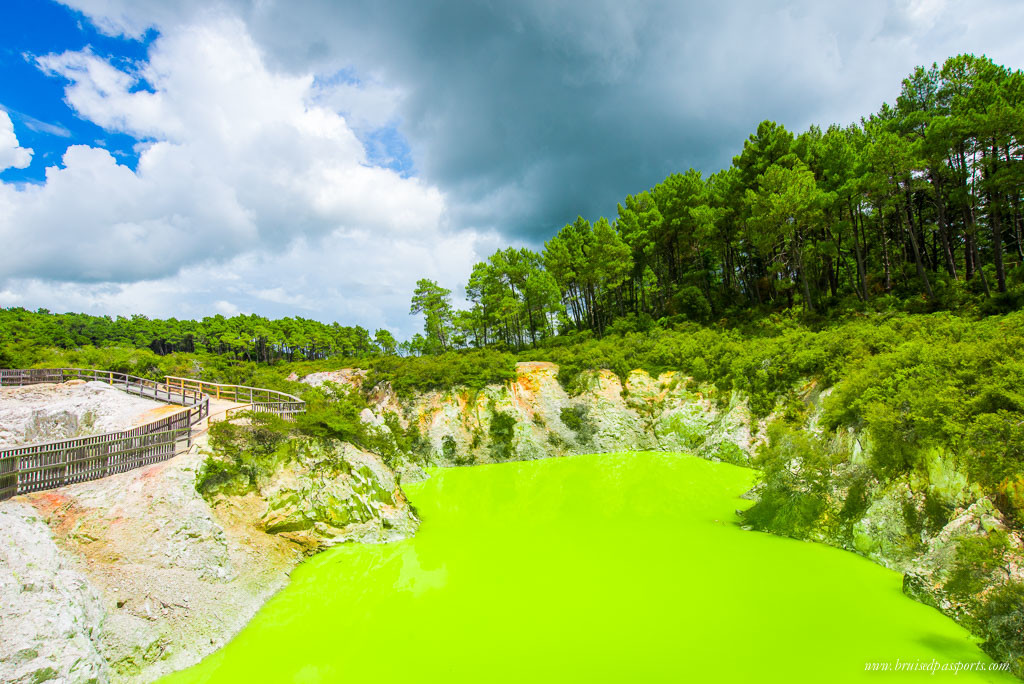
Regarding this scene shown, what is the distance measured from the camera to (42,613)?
736 cm

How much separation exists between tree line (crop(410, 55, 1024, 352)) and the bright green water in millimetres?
23355

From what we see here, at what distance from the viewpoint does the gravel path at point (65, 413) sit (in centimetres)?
1948

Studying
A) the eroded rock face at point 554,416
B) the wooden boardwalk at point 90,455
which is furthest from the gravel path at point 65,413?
the eroded rock face at point 554,416

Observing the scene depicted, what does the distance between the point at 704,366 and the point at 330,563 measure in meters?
22.9

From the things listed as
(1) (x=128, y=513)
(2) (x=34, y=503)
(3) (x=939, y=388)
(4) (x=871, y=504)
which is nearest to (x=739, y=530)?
(4) (x=871, y=504)

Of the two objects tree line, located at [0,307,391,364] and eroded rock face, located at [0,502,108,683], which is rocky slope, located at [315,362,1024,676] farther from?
tree line, located at [0,307,391,364]

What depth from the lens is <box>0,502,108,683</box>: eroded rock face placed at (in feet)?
22.0

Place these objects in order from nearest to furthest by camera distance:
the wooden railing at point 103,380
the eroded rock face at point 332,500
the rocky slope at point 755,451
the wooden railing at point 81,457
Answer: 1. the rocky slope at point 755,451
2. the wooden railing at point 81,457
3. the eroded rock face at point 332,500
4. the wooden railing at point 103,380

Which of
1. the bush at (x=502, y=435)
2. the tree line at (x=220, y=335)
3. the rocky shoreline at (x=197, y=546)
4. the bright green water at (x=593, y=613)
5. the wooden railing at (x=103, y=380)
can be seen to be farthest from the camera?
the tree line at (x=220, y=335)

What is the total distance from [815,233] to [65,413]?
5249cm

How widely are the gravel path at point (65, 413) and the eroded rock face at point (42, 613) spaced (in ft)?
41.1

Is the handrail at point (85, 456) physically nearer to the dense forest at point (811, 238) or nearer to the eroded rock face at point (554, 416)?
the eroded rock face at point (554, 416)

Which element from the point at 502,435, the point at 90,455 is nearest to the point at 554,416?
the point at 502,435

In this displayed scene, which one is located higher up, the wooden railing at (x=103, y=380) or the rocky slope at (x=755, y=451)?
the wooden railing at (x=103, y=380)
